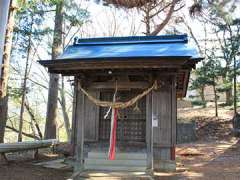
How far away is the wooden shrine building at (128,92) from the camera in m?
8.54

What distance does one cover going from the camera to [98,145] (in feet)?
32.6

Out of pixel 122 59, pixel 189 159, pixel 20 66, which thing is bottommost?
pixel 189 159

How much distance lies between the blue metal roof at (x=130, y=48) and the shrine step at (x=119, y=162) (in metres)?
2.76

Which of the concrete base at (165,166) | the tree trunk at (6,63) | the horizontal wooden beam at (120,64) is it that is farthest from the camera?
the tree trunk at (6,63)

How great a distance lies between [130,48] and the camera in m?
10.1

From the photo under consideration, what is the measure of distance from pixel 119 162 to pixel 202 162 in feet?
15.9

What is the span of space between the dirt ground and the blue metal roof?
10.8 feet

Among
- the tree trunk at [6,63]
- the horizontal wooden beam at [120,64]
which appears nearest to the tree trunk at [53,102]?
the tree trunk at [6,63]

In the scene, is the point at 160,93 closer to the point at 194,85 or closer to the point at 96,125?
the point at 96,125

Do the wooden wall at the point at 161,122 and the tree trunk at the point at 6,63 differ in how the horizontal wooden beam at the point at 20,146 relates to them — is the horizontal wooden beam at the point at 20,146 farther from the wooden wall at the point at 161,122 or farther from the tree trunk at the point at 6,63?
the wooden wall at the point at 161,122

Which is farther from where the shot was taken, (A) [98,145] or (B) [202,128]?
(B) [202,128]

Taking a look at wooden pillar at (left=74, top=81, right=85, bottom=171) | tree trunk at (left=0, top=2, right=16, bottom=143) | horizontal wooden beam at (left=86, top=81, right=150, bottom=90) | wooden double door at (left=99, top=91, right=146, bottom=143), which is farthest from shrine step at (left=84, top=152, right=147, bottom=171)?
tree trunk at (left=0, top=2, right=16, bottom=143)

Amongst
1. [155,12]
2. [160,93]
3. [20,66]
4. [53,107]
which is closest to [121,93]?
Result: [160,93]

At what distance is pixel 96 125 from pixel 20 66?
Result: 1427 centimetres
